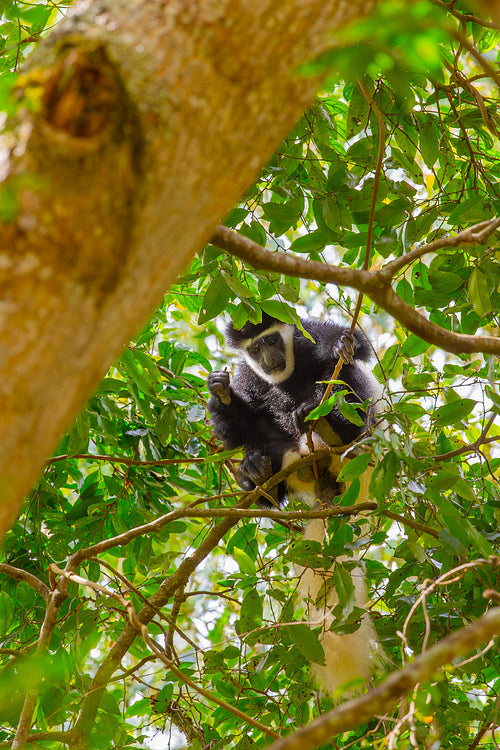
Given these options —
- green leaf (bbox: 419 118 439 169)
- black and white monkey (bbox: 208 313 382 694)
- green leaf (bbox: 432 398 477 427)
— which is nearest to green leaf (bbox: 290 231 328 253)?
green leaf (bbox: 419 118 439 169)

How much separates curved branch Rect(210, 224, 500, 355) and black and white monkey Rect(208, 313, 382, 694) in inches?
52.7

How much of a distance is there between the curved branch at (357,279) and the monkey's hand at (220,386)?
5.01 ft

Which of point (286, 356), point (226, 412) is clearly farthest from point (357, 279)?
point (286, 356)

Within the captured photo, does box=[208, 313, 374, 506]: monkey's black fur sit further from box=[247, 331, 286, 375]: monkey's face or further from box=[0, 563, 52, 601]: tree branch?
box=[0, 563, 52, 601]: tree branch

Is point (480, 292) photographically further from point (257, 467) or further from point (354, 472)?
point (257, 467)

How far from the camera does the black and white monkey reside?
2.59m

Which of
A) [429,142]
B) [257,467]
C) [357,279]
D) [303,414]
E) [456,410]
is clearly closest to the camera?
[357,279]

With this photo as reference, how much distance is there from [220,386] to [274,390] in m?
0.54

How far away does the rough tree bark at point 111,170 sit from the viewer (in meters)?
0.46

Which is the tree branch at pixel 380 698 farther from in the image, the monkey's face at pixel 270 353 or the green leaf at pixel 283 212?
the monkey's face at pixel 270 353

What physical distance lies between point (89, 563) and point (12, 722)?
532 mm

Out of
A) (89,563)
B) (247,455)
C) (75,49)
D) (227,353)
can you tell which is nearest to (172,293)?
(247,455)

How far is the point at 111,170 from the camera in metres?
0.49

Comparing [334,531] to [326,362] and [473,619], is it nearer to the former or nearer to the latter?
[473,619]
